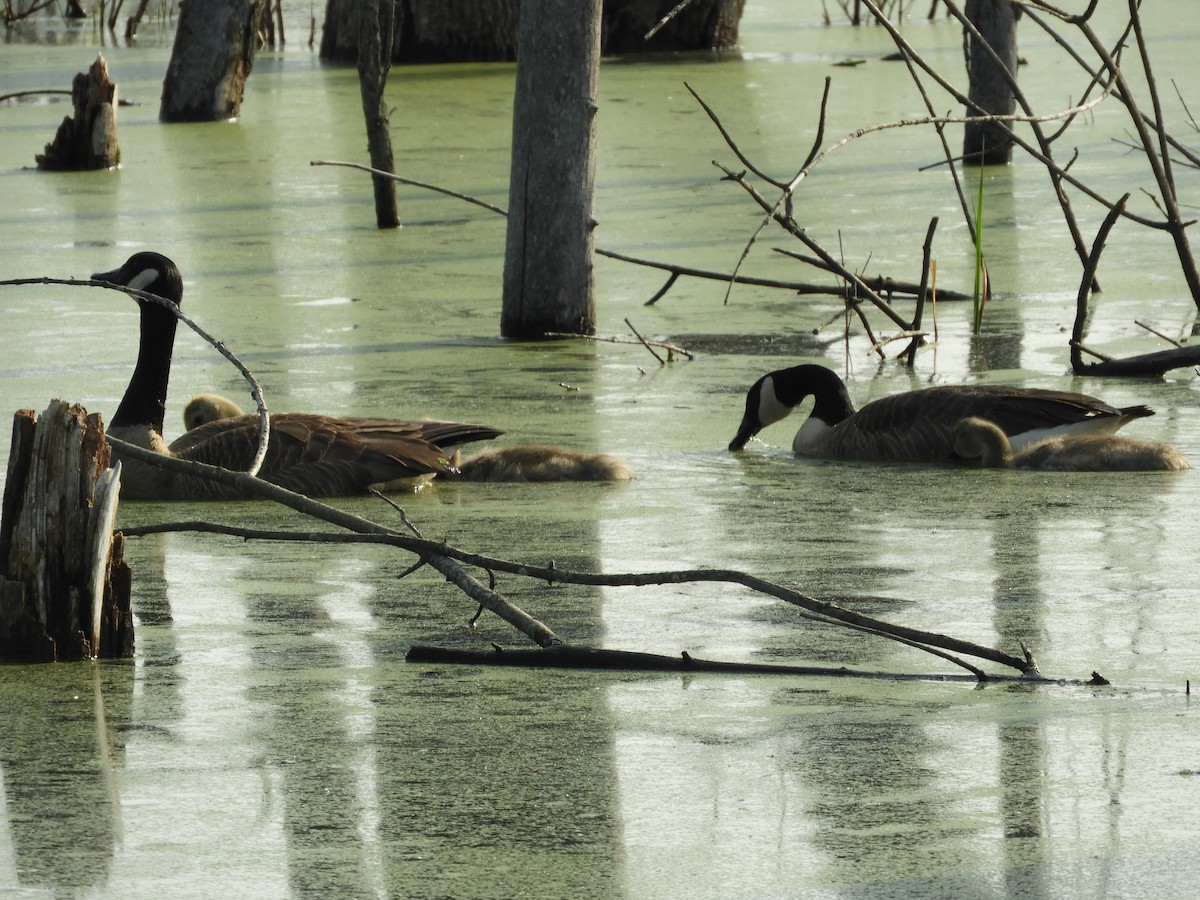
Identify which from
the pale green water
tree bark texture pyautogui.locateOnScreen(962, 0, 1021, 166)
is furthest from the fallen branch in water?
tree bark texture pyautogui.locateOnScreen(962, 0, 1021, 166)

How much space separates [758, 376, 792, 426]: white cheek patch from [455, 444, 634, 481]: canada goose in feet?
2.38

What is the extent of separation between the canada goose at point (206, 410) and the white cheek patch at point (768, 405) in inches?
71.5

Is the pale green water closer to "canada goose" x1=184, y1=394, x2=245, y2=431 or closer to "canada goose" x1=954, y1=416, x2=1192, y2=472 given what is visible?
"canada goose" x1=954, y1=416, x2=1192, y2=472

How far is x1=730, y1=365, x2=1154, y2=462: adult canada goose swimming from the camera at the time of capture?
270 inches

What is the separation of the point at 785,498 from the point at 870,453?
84 cm

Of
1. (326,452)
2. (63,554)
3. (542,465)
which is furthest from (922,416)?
(63,554)

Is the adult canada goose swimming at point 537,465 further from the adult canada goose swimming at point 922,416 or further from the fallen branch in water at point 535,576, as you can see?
the fallen branch in water at point 535,576

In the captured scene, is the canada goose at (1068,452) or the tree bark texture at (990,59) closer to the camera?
the canada goose at (1068,452)

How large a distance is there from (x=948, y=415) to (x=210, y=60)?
38.6ft

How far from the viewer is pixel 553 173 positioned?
30.0 ft

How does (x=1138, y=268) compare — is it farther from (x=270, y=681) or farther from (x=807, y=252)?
(x=270, y=681)

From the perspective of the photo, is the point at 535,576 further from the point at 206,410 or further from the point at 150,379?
the point at 206,410

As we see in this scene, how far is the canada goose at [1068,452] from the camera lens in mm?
6492

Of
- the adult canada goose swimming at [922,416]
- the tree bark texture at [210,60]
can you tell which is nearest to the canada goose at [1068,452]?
the adult canada goose swimming at [922,416]
